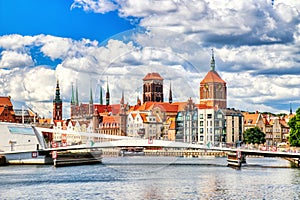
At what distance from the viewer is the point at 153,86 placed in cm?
2525

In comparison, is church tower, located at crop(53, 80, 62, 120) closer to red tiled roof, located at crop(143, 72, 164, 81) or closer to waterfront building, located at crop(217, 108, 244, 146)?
waterfront building, located at crop(217, 108, 244, 146)

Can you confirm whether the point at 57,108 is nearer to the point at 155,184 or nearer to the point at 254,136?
the point at 254,136

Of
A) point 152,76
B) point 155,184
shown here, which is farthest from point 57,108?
point 152,76

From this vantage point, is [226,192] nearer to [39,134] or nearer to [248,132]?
[39,134]

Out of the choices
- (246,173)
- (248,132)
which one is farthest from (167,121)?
(248,132)

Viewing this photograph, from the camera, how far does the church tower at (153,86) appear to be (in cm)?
2472

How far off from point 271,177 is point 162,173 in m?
6.83

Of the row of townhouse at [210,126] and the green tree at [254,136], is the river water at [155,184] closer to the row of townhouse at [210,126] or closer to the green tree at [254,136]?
the row of townhouse at [210,126]

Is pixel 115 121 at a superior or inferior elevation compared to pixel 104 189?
superior

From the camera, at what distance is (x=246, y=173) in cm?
4453

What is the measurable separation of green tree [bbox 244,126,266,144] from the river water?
47.6 m

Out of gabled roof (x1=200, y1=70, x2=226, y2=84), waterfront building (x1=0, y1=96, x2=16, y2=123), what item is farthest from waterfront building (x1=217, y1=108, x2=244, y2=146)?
gabled roof (x1=200, y1=70, x2=226, y2=84)

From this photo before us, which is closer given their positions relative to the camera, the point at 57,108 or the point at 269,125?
the point at 269,125

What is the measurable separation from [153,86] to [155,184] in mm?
11330
